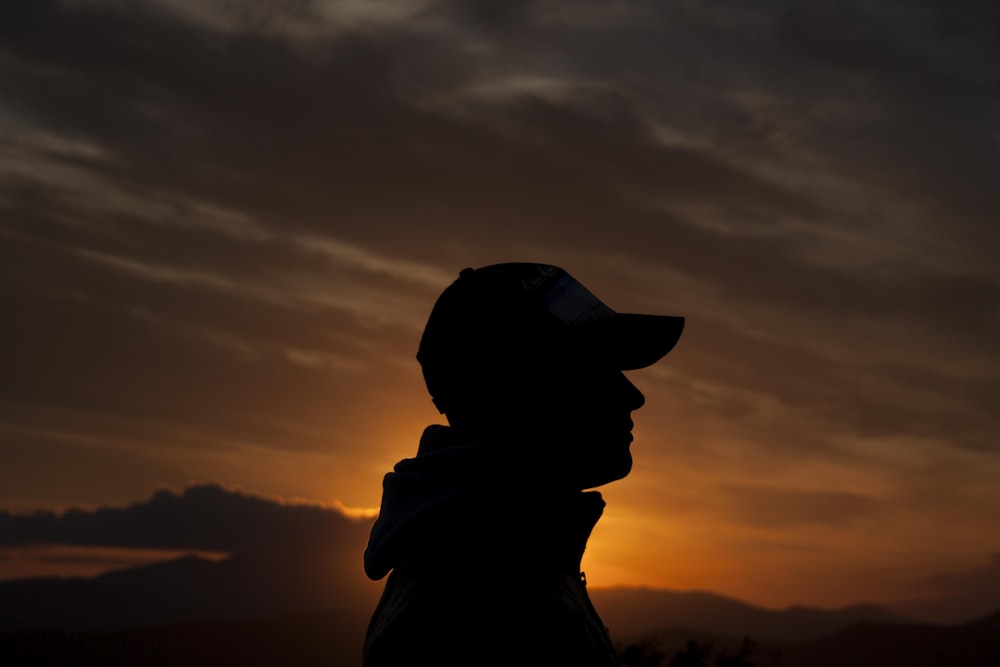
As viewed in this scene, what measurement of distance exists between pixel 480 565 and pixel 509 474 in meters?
0.29

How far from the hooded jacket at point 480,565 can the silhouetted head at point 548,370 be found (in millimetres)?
142

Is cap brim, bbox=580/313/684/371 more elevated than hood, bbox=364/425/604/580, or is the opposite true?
cap brim, bbox=580/313/684/371

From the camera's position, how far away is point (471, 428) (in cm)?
368

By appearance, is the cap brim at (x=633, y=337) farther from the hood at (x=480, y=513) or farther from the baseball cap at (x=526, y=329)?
the hood at (x=480, y=513)

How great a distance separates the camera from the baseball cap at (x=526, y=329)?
3.58 metres

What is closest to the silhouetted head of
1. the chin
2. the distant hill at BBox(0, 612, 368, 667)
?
the chin

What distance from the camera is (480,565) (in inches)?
129

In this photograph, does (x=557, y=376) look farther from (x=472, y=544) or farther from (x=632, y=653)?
(x=632, y=653)

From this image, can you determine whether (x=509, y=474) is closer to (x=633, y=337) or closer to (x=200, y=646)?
(x=633, y=337)

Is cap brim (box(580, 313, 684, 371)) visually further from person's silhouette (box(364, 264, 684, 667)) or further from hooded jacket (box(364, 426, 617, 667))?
hooded jacket (box(364, 426, 617, 667))

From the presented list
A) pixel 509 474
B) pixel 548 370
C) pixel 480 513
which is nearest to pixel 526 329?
pixel 548 370

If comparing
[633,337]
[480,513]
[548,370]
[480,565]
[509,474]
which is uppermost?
[633,337]

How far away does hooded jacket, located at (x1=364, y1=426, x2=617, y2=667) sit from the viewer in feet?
10.2

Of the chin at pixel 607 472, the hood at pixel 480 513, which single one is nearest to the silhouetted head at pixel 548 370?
the chin at pixel 607 472
